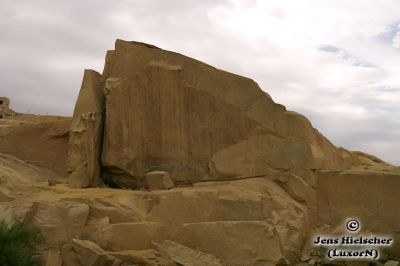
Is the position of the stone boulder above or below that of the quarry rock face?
below

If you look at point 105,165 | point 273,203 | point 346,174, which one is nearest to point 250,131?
point 273,203

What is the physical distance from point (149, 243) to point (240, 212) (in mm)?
1922

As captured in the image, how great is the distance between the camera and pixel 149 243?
891 cm

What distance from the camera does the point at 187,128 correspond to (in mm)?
10867

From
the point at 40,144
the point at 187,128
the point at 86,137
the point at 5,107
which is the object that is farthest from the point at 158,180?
the point at 5,107

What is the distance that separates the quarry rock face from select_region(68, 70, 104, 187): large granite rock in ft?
0.08

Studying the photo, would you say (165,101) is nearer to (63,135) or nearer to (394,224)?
(63,135)
